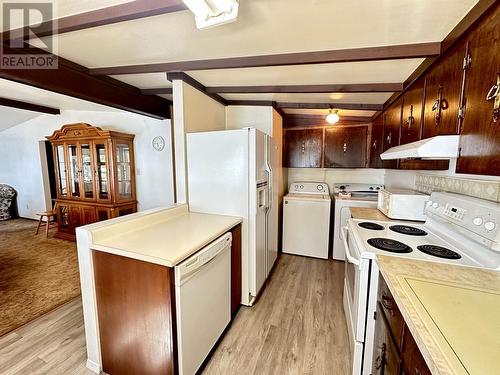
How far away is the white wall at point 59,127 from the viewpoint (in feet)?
12.9

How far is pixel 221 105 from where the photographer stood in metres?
2.98

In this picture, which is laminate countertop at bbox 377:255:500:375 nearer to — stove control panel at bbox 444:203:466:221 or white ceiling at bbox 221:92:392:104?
stove control panel at bbox 444:203:466:221

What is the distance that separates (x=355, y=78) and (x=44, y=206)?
6.63 meters

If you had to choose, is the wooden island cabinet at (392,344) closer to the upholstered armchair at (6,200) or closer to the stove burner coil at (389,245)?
the stove burner coil at (389,245)

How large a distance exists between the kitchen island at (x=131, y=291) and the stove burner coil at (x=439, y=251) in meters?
1.29

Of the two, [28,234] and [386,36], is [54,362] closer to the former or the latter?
[386,36]

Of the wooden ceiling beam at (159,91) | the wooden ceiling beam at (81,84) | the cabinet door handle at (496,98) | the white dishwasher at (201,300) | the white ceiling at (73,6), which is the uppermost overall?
the wooden ceiling beam at (159,91)

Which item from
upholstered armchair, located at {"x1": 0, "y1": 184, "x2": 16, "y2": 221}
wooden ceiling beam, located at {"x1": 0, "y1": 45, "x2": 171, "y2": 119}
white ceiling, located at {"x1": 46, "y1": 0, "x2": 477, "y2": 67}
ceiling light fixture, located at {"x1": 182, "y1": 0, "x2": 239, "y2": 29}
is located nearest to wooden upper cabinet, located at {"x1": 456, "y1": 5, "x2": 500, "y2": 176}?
white ceiling, located at {"x1": 46, "y1": 0, "x2": 477, "y2": 67}

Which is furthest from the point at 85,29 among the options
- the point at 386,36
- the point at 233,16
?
the point at 386,36

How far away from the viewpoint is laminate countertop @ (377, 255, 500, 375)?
21.3 inches

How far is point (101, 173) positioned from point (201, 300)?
135 inches

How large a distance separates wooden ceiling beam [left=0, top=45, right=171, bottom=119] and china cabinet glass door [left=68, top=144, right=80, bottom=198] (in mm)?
2054

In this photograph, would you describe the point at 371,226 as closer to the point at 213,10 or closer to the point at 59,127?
the point at 213,10

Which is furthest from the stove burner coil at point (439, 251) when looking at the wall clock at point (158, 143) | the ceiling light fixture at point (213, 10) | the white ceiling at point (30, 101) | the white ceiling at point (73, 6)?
the white ceiling at point (30, 101)
